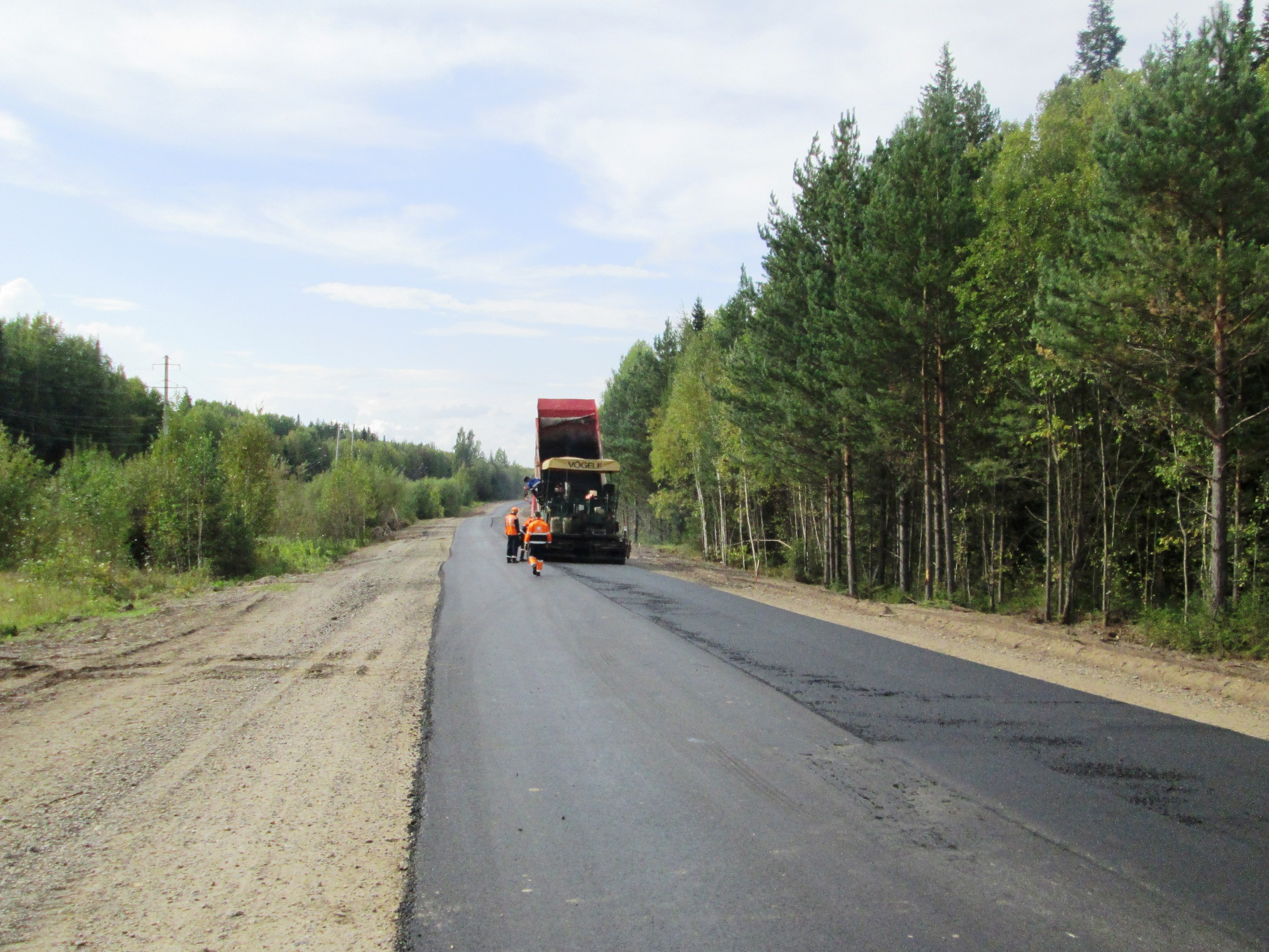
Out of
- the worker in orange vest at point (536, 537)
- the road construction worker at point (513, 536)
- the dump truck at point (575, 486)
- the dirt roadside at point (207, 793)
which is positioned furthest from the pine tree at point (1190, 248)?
the dump truck at point (575, 486)

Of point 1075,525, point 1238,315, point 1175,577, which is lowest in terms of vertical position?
point 1175,577

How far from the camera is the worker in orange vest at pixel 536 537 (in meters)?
21.3

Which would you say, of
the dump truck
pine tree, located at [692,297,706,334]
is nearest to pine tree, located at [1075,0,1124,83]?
pine tree, located at [692,297,706,334]

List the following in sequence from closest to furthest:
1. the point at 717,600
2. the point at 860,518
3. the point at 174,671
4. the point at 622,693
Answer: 1. the point at 622,693
2. the point at 174,671
3. the point at 717,600
4. the point at 860,518

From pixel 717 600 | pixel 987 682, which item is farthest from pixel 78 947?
pixel 717 600

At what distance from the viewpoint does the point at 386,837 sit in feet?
15.4

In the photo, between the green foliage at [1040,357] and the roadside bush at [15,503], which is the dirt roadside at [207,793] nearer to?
the roadside bush at [15,503]

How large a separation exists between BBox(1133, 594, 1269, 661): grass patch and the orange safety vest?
1464cm

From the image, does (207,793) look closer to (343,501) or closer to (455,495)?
(343,501)

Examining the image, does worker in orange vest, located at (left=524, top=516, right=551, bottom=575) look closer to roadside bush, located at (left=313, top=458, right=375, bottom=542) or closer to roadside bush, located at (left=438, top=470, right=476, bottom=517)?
roadside bush, located at (left=313, top=458, right=375, bottom=542)

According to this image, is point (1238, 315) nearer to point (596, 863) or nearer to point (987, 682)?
point (987, 682)

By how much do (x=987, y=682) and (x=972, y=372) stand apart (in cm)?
1253

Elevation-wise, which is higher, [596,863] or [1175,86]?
[1175,86]

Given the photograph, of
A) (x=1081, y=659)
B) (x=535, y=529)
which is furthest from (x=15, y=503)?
(x=1081, y=659)
